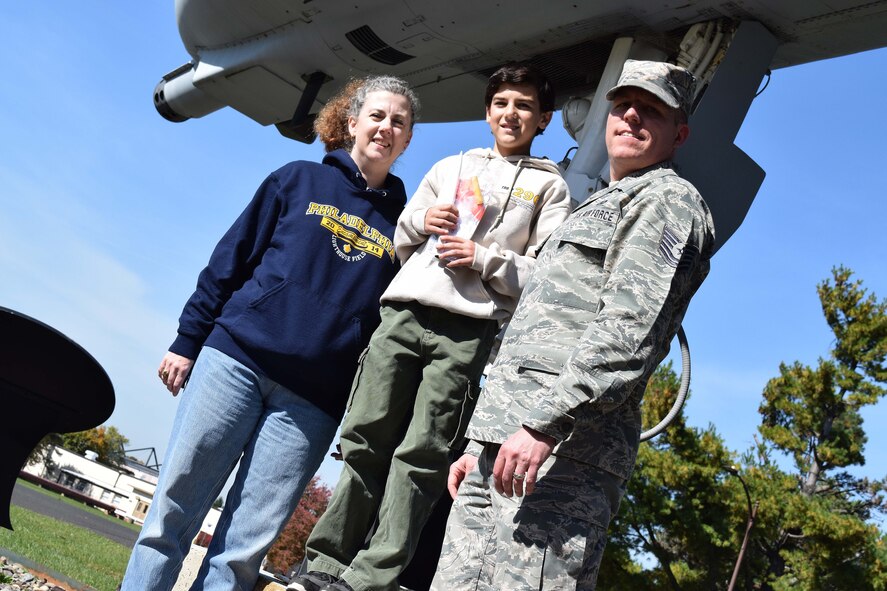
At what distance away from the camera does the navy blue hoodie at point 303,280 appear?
2.98m

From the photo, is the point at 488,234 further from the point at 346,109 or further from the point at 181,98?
the point at 181,98

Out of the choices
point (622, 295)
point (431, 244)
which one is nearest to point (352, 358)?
point (431, 244)

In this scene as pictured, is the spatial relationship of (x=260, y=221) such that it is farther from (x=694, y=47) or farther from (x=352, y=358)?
(x=694, y=47)

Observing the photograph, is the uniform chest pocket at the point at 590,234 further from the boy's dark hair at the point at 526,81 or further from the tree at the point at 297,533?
the tree at the point at 297,533

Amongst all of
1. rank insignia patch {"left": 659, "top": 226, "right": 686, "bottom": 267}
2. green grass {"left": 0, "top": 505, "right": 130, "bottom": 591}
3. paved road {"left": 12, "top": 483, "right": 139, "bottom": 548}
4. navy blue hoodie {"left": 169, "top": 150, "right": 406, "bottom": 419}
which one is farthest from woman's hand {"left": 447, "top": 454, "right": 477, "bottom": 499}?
paved road {"left": 12, "top": 483, "right": 139, "bottom": 548}

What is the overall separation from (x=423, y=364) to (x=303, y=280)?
0.57 metres

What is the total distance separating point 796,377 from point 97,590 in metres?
23.1

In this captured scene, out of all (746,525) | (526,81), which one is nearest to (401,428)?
(526,81)

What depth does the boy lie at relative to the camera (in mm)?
2686

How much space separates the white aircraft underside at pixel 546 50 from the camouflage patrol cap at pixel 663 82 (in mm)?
2627

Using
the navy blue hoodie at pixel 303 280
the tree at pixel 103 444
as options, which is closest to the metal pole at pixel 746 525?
the navy blue hoodie at pixel 303 280

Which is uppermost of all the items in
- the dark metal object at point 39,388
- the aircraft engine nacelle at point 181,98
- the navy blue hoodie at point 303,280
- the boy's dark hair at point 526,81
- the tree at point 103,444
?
the aircraft engine nacelle at point 181,98

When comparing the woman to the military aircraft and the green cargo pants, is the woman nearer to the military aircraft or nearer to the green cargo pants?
the green cargo pants

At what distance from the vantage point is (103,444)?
67500mm
